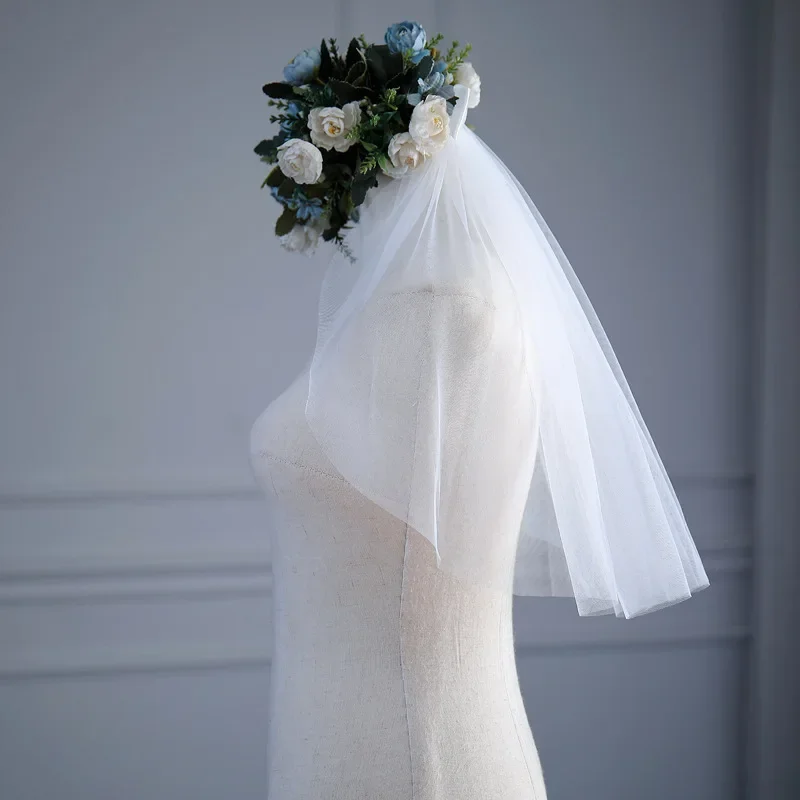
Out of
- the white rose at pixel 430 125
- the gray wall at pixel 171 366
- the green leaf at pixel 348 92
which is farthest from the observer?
the gray wall at pixel 171 366

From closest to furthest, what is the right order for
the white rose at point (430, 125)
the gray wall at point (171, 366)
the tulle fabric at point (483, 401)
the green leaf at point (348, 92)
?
the tulle fabric at point (483, 401) < the white rose at point (430, 125) < the green leaf at point (348, 92) < the gray wall at point (171, 366)

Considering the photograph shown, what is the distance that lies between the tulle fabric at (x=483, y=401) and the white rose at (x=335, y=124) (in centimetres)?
9

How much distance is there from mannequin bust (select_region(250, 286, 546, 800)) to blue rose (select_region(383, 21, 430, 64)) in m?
0.37

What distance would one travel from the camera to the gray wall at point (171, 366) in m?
2.44

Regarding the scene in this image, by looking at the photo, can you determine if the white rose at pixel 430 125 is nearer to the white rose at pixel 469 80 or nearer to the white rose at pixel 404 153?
the white rose at pixel 404 153

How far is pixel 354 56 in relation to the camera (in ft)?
4.21

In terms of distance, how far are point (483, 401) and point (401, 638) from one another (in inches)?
11.2

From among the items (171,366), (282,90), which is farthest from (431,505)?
(171,366)

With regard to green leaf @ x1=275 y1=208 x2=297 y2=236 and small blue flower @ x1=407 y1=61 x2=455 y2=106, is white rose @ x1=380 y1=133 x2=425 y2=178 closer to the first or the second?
small blue flower @ x1=407 y1=61 x2=455 y2=106

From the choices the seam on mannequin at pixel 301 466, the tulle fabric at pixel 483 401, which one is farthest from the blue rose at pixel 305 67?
the seam on mannequin at pixel 301 466

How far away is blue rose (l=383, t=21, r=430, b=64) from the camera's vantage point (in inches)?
48.5

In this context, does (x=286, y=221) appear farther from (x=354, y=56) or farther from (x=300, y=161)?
(x=354, y=56)

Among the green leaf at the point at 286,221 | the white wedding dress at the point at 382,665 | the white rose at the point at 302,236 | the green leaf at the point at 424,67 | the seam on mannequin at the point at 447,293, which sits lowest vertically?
the white wedding dress at the point at 382,665

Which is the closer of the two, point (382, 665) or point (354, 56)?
point (382, 665)
